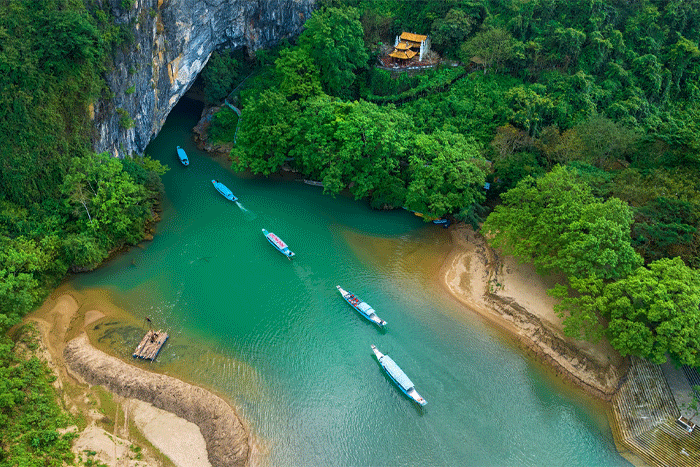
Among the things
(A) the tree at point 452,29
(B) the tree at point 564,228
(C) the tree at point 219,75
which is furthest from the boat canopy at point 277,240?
(A) the tree at point 452,29

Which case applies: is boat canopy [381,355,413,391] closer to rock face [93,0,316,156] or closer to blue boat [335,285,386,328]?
blue boat [335,285,386,328]

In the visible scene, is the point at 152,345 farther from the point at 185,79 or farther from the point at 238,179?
the point at 185,79

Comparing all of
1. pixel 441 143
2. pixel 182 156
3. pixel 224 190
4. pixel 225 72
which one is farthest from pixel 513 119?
pixel 182 156

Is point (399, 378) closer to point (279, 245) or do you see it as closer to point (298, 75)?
point (279, 245)

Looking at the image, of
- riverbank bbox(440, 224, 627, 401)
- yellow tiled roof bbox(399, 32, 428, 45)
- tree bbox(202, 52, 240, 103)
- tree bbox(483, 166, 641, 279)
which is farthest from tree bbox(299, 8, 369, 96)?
tree bbox(483, 166, 641, 279)

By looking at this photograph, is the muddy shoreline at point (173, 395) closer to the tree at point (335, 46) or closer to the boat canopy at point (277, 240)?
the boat canopy at point (277, 240)

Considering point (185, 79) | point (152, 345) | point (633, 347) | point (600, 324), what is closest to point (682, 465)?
point (633, 347)
